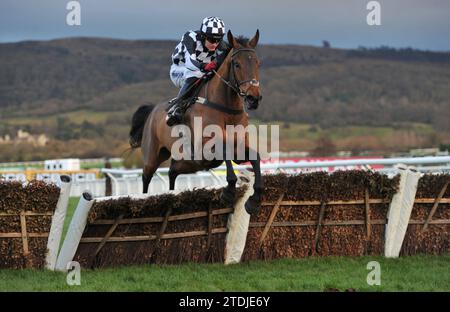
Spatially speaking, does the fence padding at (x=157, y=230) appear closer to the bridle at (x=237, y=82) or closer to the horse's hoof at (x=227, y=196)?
the horse's hoof at (x=227, y=196)

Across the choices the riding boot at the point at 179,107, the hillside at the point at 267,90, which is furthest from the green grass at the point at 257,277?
the hillside at the point at 267,90

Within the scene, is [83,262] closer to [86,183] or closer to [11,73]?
[86,183]

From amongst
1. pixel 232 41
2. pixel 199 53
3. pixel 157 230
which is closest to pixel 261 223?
pixel 157 230

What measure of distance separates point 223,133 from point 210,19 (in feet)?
3.97

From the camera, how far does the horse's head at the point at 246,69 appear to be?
7.29 meters

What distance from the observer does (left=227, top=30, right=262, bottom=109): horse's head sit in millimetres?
7293

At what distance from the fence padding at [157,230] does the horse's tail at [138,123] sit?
3084 millimetres

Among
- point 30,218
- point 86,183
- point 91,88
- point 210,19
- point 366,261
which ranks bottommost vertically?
point 91,88

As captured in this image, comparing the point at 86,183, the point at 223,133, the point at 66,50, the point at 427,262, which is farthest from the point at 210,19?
the point at 66,50

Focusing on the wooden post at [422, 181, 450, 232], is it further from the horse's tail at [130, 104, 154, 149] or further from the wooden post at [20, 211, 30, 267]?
the horse's tail at [130, 104, 154, 149]

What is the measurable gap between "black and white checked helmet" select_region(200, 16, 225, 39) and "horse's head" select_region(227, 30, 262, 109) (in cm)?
57

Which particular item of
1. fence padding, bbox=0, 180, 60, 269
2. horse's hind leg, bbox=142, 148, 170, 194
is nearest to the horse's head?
fence padding, bbox=0, 180, 60, 269

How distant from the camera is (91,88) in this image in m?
110

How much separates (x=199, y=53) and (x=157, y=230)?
7.03ft
